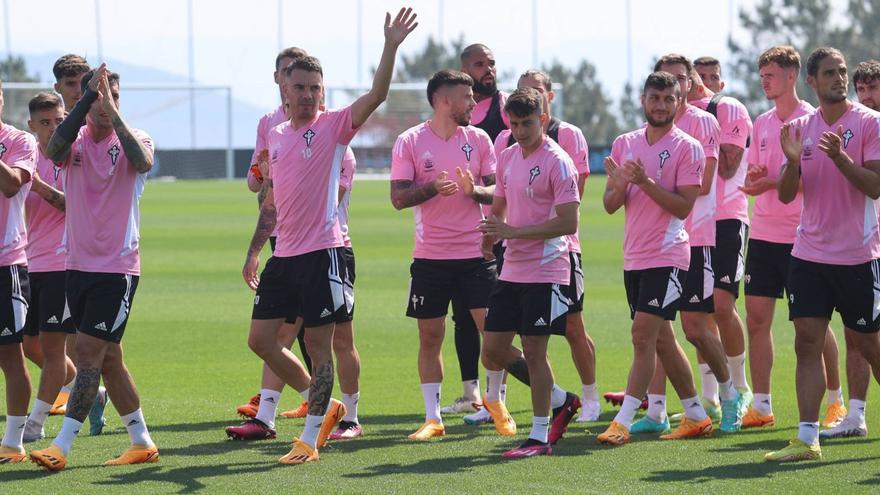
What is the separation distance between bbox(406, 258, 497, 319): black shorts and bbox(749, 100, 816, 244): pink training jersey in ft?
6.57

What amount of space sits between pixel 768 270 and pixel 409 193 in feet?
8.46

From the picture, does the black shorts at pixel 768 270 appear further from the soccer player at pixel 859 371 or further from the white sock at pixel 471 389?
the white sock at pixel 471 389

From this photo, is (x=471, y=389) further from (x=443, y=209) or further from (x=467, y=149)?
(x=467, y=149)

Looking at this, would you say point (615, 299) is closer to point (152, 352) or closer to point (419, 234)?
point (152, 352)

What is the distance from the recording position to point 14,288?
881 cm

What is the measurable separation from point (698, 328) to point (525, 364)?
1255 millimetres

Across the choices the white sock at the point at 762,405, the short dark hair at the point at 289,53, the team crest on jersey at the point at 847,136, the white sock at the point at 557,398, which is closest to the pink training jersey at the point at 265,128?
the short dark hair at the point at 289,53

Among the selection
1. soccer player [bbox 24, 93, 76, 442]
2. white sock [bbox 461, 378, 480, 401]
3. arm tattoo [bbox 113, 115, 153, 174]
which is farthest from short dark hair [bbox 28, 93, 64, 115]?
white sock [bbox 461, 378, 480, 401]

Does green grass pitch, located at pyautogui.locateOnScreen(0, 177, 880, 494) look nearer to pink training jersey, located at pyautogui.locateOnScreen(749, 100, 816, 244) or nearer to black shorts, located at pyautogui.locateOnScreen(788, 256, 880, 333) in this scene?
black shorts, located at pyautogui.locateOnScreen(788, 256, 880, 333)

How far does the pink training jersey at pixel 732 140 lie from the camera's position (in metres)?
10.4

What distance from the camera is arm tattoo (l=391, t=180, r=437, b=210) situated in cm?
990

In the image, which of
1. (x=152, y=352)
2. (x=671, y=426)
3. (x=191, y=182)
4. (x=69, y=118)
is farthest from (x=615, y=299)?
(x=191, y=182)

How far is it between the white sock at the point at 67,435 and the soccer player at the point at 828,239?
407 cm

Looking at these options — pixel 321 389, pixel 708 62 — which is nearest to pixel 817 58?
pixel 708 62
